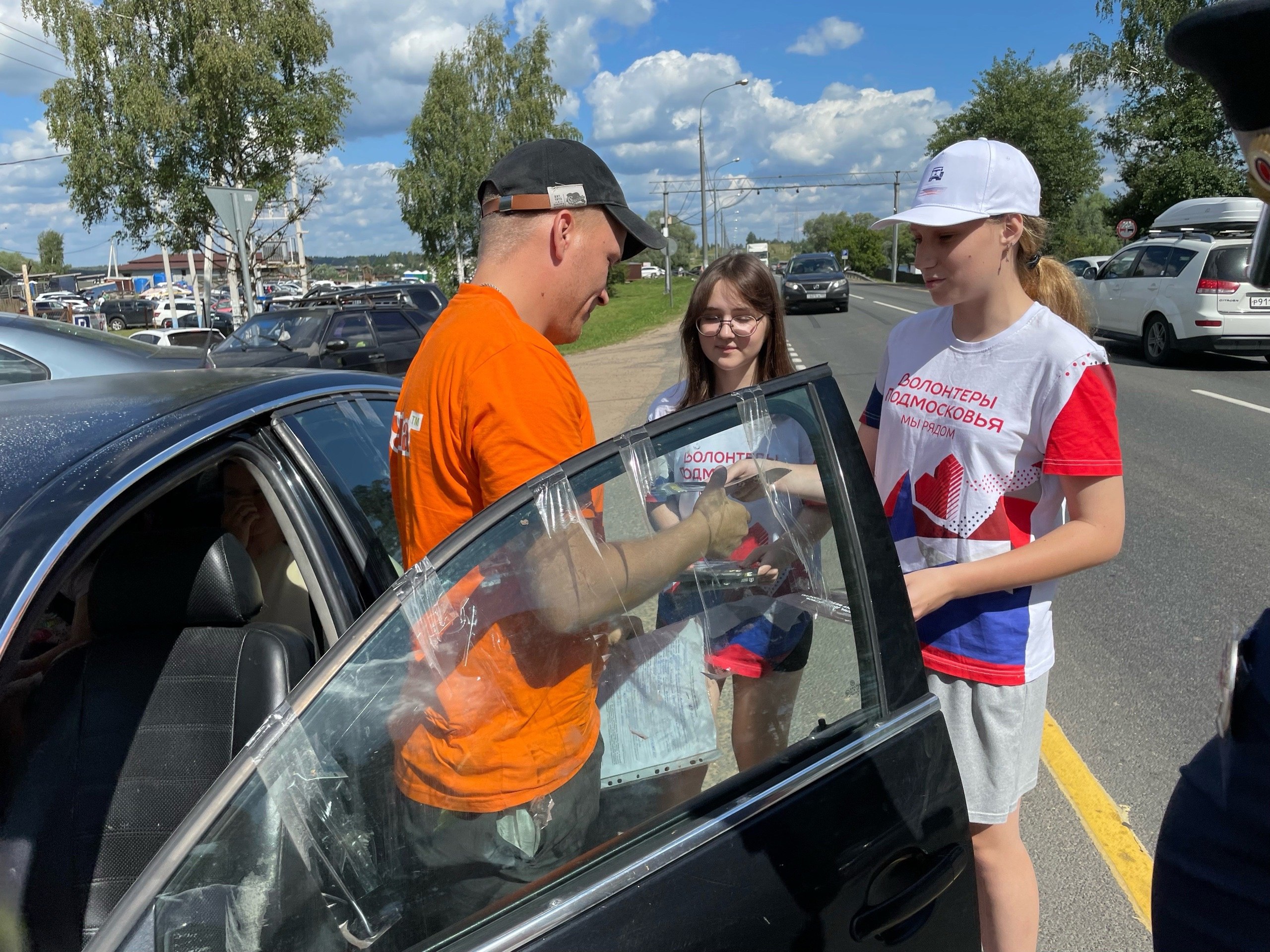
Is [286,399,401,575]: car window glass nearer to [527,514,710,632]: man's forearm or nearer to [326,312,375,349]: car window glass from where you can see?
[527,514,710,632]: man's forearm

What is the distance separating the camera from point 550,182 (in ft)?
5.60

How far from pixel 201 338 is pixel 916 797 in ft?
53.0

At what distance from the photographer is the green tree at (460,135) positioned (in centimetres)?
3488

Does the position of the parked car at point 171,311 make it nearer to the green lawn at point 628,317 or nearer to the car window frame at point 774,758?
the green lawn at point 628,317

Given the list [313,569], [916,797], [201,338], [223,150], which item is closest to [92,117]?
[223,150]

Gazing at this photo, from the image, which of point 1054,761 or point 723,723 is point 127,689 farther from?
point 1054,761

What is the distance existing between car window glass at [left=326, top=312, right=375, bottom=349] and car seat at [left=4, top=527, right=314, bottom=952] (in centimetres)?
1087

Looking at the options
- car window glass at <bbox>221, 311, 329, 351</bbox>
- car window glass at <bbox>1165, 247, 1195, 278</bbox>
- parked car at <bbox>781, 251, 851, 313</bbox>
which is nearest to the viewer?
car window glass at <bbox>221, 311, 329, 351</bbox>

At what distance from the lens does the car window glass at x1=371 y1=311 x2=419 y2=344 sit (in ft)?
42.6

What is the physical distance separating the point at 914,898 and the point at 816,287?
1009 inches

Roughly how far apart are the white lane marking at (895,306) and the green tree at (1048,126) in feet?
42.6

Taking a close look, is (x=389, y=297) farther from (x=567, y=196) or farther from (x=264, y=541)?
(x=567, y=196)

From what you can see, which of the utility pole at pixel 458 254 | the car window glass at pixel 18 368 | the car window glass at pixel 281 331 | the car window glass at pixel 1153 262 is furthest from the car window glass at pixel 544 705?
the utility pole at pixel 458 254

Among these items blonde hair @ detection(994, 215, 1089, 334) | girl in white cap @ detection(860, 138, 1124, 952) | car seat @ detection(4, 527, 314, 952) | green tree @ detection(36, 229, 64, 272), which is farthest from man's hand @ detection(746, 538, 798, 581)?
green tree @ detection(36, 229, 64, 272)
